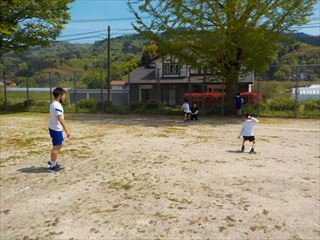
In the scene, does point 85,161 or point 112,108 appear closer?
point 85,161

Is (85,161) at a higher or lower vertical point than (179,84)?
lower

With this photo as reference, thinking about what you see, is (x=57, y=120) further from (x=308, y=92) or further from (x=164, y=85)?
(x=164, y=85)

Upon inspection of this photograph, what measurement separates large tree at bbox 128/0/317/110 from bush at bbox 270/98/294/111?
2464mm

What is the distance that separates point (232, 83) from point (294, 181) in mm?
15172

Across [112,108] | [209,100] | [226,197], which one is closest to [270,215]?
[226,197]

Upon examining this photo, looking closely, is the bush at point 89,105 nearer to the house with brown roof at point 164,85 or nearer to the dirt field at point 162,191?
the house with brown roof at point 164,85

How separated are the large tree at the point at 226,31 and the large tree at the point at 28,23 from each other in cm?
556

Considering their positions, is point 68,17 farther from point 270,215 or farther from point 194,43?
point 270,215

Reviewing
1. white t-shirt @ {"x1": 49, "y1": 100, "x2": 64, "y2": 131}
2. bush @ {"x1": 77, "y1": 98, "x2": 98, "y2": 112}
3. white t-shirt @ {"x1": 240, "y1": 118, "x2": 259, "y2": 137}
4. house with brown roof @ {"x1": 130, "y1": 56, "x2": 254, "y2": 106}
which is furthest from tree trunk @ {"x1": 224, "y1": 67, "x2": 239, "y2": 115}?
white t-shirt @ {"x1": 49, "y1": 100, "x2": 64, "y2": 131}

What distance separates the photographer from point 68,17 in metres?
24.3

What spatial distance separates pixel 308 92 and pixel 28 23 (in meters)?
18.6

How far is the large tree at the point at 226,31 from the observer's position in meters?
19.0

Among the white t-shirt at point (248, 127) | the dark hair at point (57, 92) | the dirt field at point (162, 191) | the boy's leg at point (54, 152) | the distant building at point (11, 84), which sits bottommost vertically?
the dirt field at point (162, 191)

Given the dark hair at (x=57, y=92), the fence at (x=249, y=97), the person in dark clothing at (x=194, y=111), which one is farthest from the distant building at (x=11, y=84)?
the dark hair at (x=57, y=92)
